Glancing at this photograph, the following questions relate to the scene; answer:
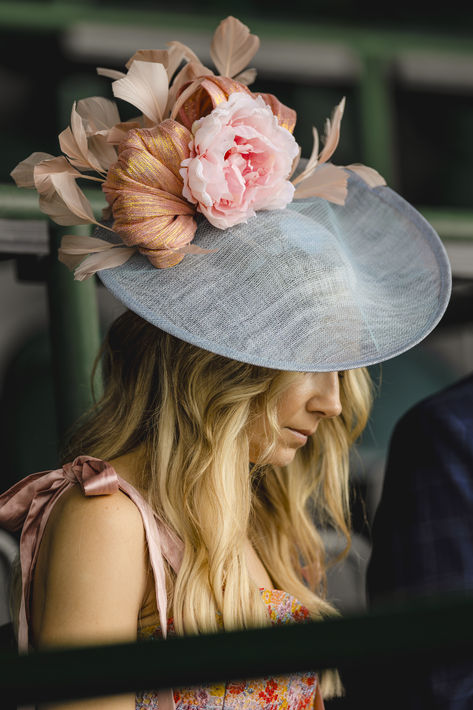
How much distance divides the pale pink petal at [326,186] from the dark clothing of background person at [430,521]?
32 cm

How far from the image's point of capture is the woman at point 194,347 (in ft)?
3.65

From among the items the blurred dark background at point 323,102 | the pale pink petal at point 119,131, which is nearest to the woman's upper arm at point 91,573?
the pale pink petal at point 119,131

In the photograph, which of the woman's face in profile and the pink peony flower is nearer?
the pink peony flower

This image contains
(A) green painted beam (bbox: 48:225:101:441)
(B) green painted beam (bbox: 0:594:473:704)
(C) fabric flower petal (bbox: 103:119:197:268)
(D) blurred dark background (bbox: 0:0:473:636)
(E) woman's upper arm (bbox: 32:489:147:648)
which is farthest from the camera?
(D) blurred dark background (bbox: 0:0:473:636)

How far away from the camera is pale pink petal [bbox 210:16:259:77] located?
1.27 metres

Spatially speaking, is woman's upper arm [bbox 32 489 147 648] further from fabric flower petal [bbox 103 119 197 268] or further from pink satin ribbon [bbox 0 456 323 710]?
fabric flower petal [bbox 103 119 197 268]

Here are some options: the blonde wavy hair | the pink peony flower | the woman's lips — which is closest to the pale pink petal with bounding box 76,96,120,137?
the pink peony flower

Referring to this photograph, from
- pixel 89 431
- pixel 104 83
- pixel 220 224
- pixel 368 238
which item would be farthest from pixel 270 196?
pixel 104 83

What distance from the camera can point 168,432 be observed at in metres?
1.23

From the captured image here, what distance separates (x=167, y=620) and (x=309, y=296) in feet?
1.44

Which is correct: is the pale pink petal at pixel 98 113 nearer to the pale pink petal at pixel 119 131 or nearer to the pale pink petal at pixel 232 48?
the pale pink petal at pixel 119 131

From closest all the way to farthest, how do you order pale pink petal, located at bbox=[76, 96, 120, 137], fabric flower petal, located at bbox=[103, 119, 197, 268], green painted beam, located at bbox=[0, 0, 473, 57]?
fabric flower petal, located at bbox=[103, 119, 197, 268], pale pink petal, located at bbox=[76, 96, 120, 137], green painted beam, located at bbox=[0, 0, 473, 57]

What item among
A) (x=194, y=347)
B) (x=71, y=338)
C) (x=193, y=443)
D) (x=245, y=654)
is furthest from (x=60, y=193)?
(x=245, y=654)

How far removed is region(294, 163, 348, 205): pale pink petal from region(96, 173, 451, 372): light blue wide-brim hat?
4 centimetres
